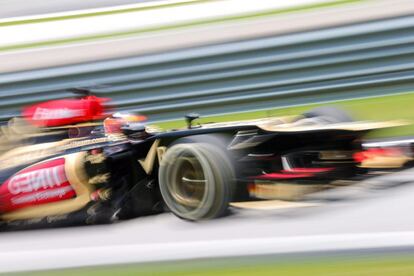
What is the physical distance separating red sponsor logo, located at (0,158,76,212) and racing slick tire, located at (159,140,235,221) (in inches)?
33.3

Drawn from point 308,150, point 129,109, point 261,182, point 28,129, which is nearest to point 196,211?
point 261,182

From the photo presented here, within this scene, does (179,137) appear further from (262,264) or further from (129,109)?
(129,109)

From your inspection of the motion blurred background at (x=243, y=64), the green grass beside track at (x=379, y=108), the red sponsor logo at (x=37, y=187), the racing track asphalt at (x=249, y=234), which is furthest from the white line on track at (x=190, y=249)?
the green grass beside track at (x=379, y=108)

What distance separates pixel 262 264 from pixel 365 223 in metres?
0.74

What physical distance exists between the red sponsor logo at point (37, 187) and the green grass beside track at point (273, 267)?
3.65 ft

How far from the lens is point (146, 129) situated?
5.28 metres

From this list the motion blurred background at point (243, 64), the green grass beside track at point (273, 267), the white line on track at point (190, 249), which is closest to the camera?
the green grass beside track at point (273, 267)

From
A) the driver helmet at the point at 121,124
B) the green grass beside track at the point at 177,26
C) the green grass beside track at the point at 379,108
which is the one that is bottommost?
the driver helmet at the point at 121,124

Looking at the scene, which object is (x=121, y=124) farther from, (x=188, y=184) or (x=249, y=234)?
(x=249, y=234)

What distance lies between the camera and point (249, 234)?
412 cm

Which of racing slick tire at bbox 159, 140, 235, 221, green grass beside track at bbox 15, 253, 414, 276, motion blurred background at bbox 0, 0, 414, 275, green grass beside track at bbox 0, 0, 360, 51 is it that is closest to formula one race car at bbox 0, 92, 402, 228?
racing slick tire at bbox 159, 140, 235, 221

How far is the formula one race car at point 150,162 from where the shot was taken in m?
4.24

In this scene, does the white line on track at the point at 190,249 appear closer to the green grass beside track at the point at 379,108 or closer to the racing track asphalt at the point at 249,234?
the racing track asphalt at the point at 249,234

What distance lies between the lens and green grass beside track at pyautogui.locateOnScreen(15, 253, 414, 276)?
132 inches
